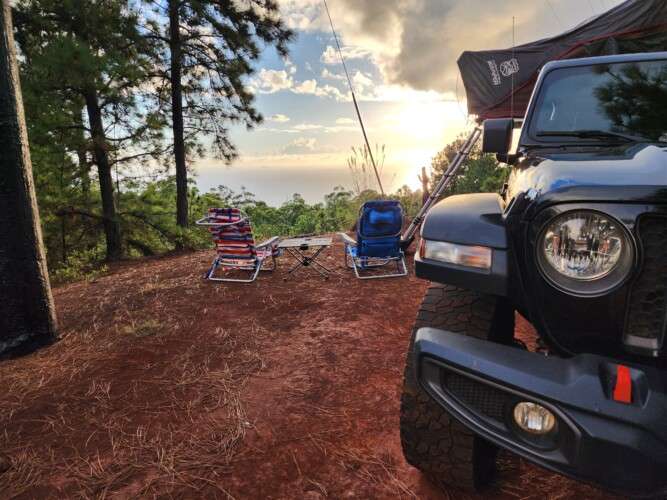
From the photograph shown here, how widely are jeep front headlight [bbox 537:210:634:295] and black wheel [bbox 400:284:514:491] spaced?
17.5 inches

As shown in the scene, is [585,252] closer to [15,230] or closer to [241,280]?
[15,230]

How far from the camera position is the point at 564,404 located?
1046 mm

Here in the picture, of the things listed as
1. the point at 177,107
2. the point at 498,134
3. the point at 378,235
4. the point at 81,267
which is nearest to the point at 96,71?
the point at 177,107

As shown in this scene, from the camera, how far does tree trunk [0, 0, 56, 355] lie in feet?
10.6

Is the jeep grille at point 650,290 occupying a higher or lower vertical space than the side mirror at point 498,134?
lower

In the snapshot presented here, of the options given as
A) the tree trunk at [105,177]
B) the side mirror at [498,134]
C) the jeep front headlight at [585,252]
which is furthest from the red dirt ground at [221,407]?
the tree trunk at [105,177]

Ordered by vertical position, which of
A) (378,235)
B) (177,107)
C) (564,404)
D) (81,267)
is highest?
(177,107)

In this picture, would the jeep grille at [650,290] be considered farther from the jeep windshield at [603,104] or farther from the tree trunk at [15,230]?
the tree trunk at [15,230]

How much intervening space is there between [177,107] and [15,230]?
23.8ft

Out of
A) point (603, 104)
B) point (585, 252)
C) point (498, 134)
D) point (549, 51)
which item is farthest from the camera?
point (549, 51)

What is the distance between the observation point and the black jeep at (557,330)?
1.02 m

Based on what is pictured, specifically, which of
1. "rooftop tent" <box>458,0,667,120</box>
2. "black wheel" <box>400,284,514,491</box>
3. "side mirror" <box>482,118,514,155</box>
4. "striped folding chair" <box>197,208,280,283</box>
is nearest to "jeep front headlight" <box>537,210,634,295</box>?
"black wheel" <box>400,284,514,491</box>

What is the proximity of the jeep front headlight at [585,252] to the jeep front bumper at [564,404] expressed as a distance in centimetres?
23

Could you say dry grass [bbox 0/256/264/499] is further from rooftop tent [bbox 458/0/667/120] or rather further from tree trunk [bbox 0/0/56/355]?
rooftop tent [bbox 458/0/667/120]
